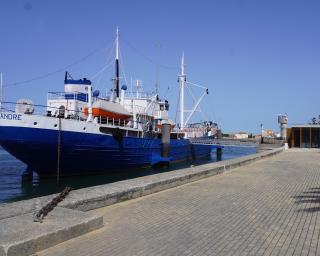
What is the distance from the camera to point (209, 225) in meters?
7.54

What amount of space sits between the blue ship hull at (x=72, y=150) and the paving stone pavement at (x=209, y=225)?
1250 cm

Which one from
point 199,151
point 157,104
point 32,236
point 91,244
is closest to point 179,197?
point 91,244

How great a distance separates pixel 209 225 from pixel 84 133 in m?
17.6

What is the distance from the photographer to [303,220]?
26.0 feet

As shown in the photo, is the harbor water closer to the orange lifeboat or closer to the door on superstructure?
the orange lifeboat

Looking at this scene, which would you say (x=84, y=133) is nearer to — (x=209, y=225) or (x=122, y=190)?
(x=122, y=190)

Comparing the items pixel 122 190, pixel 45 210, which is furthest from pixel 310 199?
pixel 45 210

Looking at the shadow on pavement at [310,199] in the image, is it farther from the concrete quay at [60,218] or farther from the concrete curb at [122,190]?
the concrete quay at [60,218]

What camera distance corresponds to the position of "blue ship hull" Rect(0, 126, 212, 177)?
22.1 m

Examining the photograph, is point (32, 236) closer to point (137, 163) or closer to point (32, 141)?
point (32, 141)

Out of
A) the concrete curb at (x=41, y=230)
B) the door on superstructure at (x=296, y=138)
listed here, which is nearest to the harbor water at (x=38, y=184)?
the concrete curb at (x=41, y=230)

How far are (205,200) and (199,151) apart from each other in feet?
126

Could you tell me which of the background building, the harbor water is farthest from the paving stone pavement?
the background building

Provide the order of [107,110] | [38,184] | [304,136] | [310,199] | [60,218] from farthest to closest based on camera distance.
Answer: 1. [304,136]
2. [107,110]
3. [38,184]
4. [310,199]
5. [60,218]
